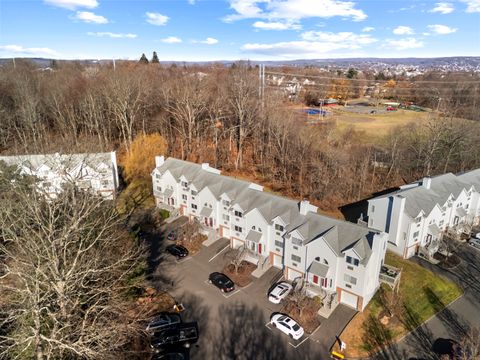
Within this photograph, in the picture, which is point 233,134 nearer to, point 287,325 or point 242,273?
point 242,273

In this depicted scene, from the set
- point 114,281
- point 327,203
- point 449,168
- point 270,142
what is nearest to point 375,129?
point 449,168

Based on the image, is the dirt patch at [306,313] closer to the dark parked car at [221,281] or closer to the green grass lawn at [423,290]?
the dark parked car at [221,281]

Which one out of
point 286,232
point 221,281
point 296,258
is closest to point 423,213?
point 296,258

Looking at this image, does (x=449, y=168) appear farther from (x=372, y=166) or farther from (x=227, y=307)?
(x=227, y=307)

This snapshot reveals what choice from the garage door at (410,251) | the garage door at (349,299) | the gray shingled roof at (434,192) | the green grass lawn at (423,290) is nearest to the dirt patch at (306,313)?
the garage door at (349,299)

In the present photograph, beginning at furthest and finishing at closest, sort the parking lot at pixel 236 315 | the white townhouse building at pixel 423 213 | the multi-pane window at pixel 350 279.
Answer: the white townhouse building at pixel 423 213, the multi-pane window at pixel 350 279, the parking lot at pixel 236 315

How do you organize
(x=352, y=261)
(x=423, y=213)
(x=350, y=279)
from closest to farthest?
(x=352, y=261), (x=350, y=279), (x=423, y=213)

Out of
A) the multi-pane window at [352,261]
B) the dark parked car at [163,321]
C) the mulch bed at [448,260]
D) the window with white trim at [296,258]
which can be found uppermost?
the multi-pane window at [352,261]
